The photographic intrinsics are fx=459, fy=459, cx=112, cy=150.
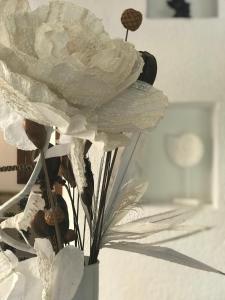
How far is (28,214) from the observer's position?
0.61 m

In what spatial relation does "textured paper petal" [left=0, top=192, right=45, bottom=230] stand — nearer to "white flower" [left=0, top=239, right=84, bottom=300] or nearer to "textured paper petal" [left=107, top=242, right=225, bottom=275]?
"white flower" [left=0, top=239, right=84, bottom=300]

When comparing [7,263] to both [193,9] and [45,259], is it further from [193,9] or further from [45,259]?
[193,9]

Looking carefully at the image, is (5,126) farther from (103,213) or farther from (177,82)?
(177,82)

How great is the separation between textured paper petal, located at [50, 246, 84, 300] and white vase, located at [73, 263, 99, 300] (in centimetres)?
4

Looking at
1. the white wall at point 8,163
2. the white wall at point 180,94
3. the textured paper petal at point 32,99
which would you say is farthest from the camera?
the white wall at point 8,163

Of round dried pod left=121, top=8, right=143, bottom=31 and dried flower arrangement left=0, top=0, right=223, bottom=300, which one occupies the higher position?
round dried pod left=121, top=8, right=143, bottom=31

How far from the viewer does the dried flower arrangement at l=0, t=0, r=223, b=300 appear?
1.62 feet

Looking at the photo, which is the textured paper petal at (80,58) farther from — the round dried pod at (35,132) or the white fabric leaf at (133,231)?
the white fabric leaf at (133,231)

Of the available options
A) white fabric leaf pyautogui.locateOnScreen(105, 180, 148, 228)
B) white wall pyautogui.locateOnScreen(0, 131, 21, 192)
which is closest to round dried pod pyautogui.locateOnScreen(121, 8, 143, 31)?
white fabric leaf pyautogui.locateOnScreen(105, 180, 148, 228)

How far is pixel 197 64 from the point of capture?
2.98 feet

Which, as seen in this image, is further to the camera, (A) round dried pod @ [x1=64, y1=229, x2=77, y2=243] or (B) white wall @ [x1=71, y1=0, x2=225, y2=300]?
(B) white wall @ [x1=71, y1=0, x2=225, y2=300]

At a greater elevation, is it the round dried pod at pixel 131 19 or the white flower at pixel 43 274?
the round dried pod at pixel 131 19

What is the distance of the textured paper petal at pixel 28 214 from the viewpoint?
0.61 metres

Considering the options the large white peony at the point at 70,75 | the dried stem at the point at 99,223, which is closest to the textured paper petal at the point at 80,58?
the large white peony at the point at 70,75
